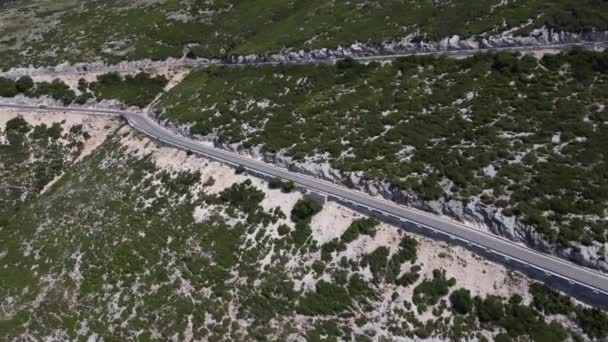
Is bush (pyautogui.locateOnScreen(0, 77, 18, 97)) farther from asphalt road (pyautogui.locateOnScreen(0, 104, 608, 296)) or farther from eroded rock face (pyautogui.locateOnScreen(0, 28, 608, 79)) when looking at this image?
asphalt road (pyautogui.locateOnScreen(0, 104, 608, 296))

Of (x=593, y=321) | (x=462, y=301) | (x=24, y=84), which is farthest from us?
(x=24, y=84)

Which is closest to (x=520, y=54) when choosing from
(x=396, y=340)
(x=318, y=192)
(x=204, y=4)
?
(x=318, y=192)

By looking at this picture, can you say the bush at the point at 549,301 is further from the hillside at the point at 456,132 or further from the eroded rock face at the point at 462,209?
the hillside at the point at 456,132

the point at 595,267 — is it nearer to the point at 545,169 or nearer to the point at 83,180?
the point at 545,169

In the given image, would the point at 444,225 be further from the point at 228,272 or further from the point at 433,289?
the point at 228,272

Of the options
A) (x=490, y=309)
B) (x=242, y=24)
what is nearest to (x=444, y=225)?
(x=490, y=309)

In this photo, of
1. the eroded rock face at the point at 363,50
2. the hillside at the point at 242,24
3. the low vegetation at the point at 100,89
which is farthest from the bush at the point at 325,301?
the low vegetation at the point at 100,89
